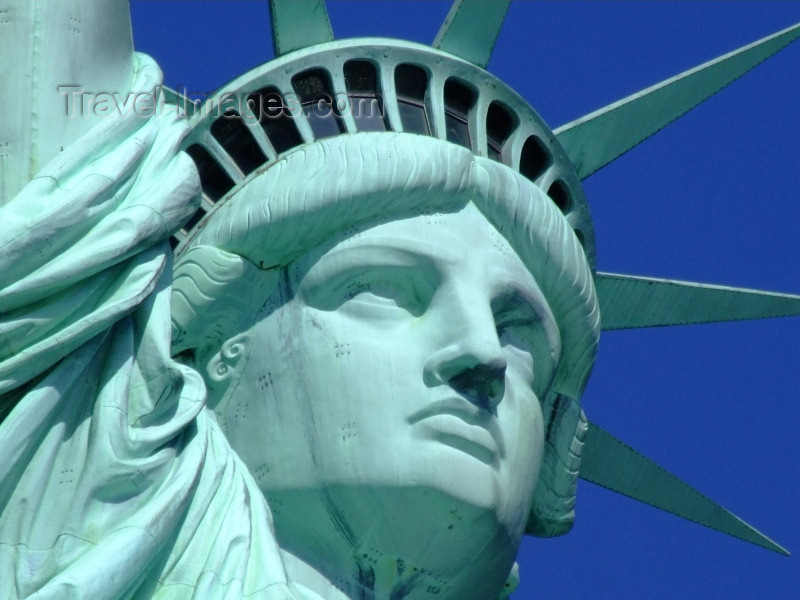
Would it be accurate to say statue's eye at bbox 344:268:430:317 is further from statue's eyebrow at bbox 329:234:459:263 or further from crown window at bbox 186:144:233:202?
crown window at bbox 186:144:233:202

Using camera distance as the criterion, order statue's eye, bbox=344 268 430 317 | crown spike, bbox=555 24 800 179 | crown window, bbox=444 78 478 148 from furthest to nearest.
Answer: crown spike, bbox=555 24 800 179 → crown window, bbox=444 78 478 148 → statue's eye, bbox=344 268 430 317

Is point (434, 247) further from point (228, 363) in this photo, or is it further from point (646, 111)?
point (646, 111)

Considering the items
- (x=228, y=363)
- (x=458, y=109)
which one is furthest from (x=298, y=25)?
(x=228, y=363)

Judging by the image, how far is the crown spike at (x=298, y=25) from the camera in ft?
62.4

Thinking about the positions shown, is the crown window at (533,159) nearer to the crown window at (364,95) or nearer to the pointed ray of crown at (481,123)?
the pointed ray of crown at (481,123)

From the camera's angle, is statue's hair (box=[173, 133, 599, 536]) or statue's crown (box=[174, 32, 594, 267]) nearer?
statue's hair (box=[173, 133, 599, 536])

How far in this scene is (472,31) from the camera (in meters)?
19.5

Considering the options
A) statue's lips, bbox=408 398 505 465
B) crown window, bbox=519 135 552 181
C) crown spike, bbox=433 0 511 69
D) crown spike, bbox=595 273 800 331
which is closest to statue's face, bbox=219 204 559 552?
statue's lips, bbox=408 398 505 465

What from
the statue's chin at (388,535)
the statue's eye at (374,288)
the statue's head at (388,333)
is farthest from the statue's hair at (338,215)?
the statue's chin at (388,535)

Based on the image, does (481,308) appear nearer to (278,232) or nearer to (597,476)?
(278,232)

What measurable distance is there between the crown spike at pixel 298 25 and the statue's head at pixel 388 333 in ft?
3.89

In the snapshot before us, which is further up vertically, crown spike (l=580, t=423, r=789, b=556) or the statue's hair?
the statue's hair

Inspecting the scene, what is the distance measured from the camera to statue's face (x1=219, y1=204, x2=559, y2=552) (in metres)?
17.0

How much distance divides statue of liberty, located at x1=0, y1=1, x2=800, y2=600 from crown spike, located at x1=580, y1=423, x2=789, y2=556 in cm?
1
